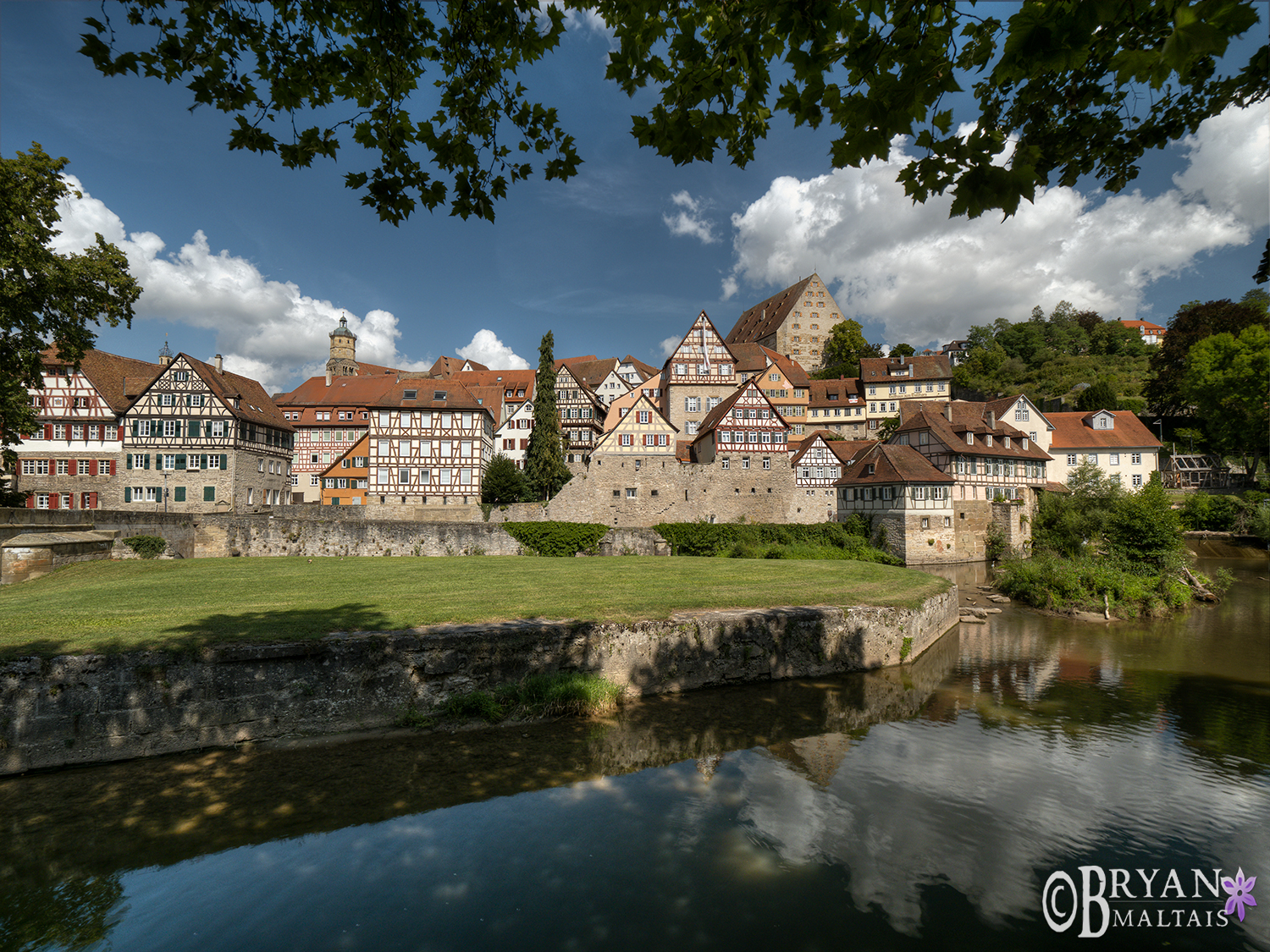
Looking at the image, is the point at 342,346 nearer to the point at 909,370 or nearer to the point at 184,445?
the point at 184,445

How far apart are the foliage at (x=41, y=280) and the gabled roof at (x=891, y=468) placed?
35306mm

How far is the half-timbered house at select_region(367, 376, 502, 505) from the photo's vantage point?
41.0m

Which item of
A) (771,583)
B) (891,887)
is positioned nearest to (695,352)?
(771,583)

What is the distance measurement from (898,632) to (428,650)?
11977 millimetres

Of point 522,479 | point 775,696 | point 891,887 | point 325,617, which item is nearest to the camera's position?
point 891,887

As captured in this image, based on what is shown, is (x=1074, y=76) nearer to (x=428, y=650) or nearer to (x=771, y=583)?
(x=428, y=650)

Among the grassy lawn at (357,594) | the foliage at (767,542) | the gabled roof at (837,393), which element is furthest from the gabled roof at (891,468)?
the gabled roof at (837,393)

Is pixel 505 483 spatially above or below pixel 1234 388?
below

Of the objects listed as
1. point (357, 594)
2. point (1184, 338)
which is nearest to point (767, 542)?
point (357, 594)

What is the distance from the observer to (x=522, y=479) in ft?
132

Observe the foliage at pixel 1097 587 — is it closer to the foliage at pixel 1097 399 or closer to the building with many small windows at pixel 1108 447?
the building with many small windows at pixel 1108 447

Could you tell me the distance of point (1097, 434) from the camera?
150 feet

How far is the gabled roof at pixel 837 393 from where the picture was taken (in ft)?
187

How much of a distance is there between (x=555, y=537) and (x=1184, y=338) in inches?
2414
